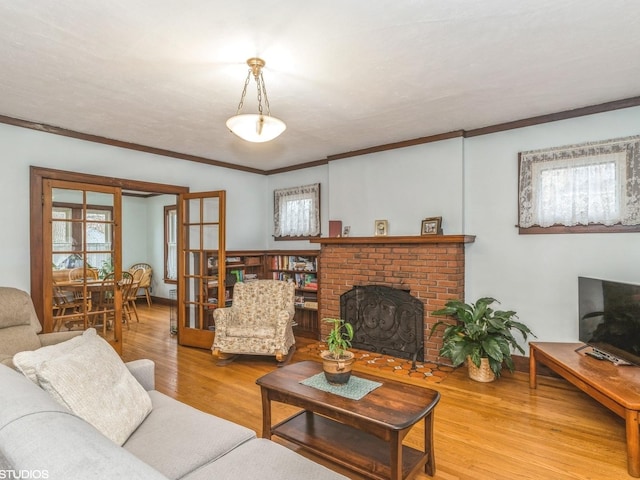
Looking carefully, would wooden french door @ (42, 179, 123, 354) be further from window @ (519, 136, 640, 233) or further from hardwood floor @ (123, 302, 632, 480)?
window @ (519, 136, 640, 233)

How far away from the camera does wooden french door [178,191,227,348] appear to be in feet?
A: 15.2

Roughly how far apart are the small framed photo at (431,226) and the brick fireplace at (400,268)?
5.0 inches

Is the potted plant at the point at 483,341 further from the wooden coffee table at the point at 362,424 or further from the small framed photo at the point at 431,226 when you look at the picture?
the wooden coffee table at the point at 362,424

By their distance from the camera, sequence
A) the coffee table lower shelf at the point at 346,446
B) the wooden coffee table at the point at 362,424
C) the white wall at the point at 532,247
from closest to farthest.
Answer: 1. the wooden coffee table at the point at 362,424
2. the coffee table lower shelf at the point at 346,446
3. the white wall at the point at 532,247

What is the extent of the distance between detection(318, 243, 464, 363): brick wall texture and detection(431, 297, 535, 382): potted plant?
44 centimetres

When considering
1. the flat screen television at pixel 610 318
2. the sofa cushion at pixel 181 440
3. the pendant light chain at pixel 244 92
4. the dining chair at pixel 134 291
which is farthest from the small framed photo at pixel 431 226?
the dining chair at pixel 134 291

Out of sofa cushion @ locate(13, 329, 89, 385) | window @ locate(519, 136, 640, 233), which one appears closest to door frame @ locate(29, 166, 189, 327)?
sofa cushion @ locate(13, 329, 89, 385)

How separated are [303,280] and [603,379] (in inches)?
144

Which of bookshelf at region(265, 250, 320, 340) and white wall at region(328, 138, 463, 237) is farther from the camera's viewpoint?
bookshelf at region(265, 250, 320, 340)

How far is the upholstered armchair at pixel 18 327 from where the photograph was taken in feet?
8.69

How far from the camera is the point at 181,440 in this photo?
→ 1.55 m

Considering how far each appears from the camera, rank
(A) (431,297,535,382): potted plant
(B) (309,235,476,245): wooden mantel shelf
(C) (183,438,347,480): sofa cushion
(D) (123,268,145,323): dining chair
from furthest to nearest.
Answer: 1. (D) (123,268,145,323): dining chair
2. (B) (309,235,476,245): wooden mantel shelf
3. (A) (431,297,535,382): potted plant
4. (C) (183,438,347,480): sofa cushion

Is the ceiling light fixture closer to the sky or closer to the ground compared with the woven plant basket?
closer to the sky

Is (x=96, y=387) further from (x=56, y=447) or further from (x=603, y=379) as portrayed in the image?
(x=603, y=379)
